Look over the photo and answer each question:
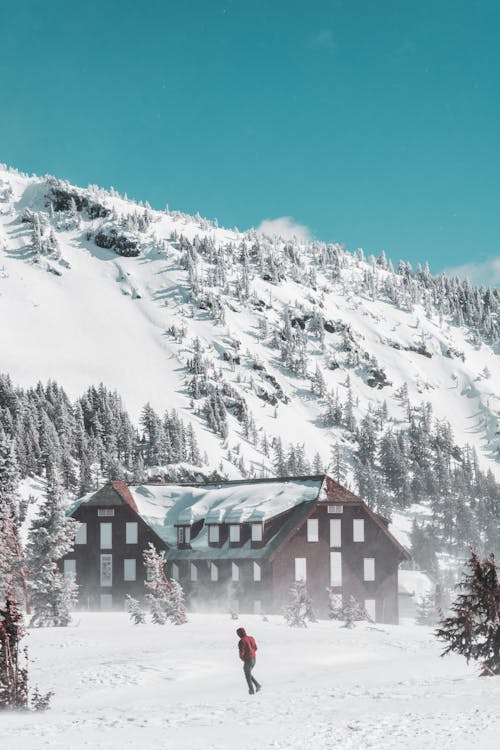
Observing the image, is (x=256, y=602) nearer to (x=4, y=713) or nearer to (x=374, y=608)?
(x=374, y=608)

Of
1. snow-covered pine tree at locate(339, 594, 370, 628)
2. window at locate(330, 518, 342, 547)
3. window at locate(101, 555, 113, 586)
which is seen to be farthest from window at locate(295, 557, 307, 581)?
window at locate(101, 555, 113, 586)

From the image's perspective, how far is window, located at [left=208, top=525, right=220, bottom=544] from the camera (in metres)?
68.9

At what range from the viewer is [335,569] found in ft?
223

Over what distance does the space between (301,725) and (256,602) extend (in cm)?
4693

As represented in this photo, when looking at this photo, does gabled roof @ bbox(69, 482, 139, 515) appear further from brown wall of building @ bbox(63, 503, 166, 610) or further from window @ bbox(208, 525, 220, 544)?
window @ bbox(208, 525, 220, 544)

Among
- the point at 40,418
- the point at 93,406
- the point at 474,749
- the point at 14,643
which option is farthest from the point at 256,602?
the point at 93,406

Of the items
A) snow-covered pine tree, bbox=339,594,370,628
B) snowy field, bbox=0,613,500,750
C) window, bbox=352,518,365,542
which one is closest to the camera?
snowy field, bbox=0,613,500,750

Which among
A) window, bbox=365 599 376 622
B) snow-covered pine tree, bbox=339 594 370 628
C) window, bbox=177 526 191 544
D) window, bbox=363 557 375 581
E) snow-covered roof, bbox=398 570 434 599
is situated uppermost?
window, bbox=177 526 191 544

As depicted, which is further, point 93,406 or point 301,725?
point 93,406

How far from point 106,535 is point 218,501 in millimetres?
9563

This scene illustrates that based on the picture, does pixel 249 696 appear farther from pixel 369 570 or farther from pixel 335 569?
pixel 369 570

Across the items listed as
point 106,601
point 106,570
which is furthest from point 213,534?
point 106,601

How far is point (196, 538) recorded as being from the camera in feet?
233

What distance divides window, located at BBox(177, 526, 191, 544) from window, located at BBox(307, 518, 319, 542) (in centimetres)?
979
